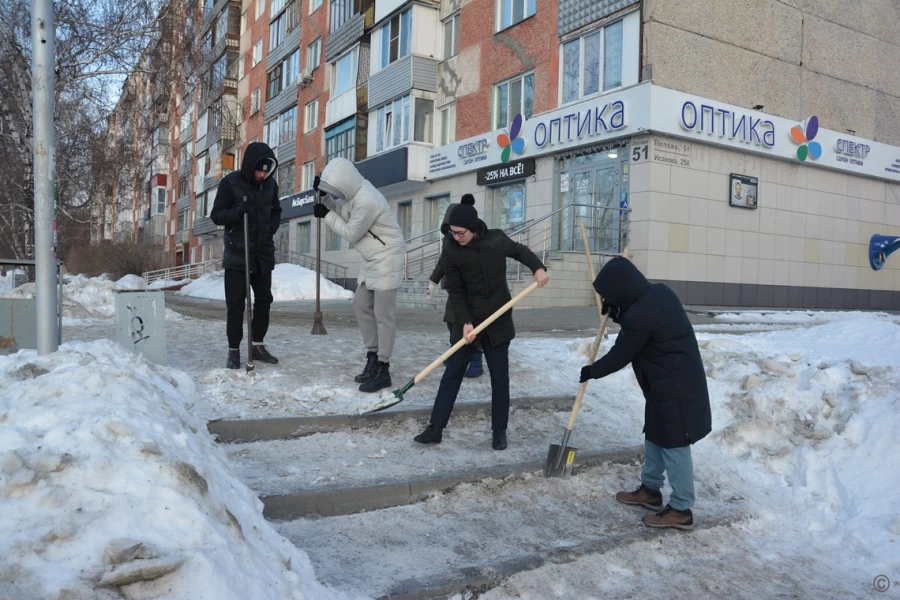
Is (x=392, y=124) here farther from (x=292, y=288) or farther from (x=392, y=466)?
(x=392, y=466)

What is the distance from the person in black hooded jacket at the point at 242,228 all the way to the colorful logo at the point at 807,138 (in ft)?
48.2

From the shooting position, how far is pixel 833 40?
58.4 feet

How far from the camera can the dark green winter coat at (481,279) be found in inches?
187

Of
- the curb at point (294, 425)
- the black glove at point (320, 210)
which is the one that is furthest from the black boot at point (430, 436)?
the black glove at point (320, 210)

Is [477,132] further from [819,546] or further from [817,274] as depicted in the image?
[819,546]

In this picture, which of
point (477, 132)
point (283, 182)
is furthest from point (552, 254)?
point (283, 182)

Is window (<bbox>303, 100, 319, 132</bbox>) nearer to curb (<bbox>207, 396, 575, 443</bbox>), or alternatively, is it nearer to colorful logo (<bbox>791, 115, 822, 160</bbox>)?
colorful logo (<bbox>791, 115, 822, 160</bbox>)

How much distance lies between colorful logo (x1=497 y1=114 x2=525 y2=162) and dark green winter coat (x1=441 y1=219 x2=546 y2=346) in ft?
44.0

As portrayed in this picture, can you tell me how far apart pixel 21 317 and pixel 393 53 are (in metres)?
19.8

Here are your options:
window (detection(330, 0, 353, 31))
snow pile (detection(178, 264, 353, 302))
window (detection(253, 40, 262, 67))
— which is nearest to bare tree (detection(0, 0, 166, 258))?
snow pile (detection(178, 264, 353, 302))

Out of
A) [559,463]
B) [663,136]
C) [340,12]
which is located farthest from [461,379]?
[340,12]

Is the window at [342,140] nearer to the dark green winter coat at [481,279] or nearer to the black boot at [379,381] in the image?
the black boot at [379,381]

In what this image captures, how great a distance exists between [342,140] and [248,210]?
2151cm

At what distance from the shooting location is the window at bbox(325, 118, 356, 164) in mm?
25500
